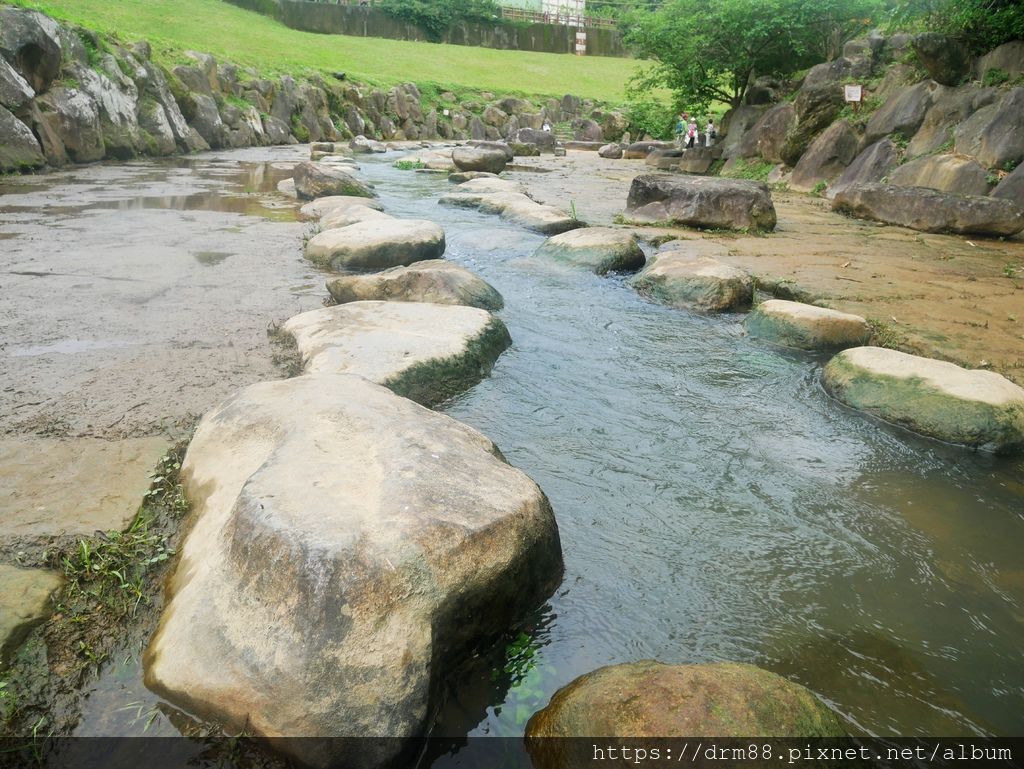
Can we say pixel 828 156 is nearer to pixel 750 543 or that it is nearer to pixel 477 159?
pixel 477 159

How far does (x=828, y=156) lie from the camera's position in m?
13.1

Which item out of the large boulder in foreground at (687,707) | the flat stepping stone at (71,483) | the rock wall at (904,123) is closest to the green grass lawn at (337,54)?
the rock wall at (904,123)

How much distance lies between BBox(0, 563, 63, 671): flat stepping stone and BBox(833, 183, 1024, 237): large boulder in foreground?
964 centimetres

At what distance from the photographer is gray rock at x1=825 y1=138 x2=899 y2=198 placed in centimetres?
1150

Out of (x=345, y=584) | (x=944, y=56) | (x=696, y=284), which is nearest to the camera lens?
(x=345, y=584)

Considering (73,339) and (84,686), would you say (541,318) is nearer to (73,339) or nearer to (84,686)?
(73,339)

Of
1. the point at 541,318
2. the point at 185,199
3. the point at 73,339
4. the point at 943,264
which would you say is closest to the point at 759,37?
the point at 943,264

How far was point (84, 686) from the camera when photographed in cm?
189

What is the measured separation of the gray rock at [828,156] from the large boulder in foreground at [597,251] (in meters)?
7.93

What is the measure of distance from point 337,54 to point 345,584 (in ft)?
125

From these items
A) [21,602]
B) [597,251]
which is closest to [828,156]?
[597,251]

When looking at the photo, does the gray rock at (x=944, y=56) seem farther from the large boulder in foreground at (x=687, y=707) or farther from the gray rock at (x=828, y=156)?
the large boulder in foreground at (x=687, y=707)

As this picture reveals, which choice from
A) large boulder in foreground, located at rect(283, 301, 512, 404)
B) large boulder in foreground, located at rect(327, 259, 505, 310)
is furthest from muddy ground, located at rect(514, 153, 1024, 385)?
large boulder in foreground, located at rect(283, 301, 512, 404)

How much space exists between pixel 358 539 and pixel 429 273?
3558 mm
